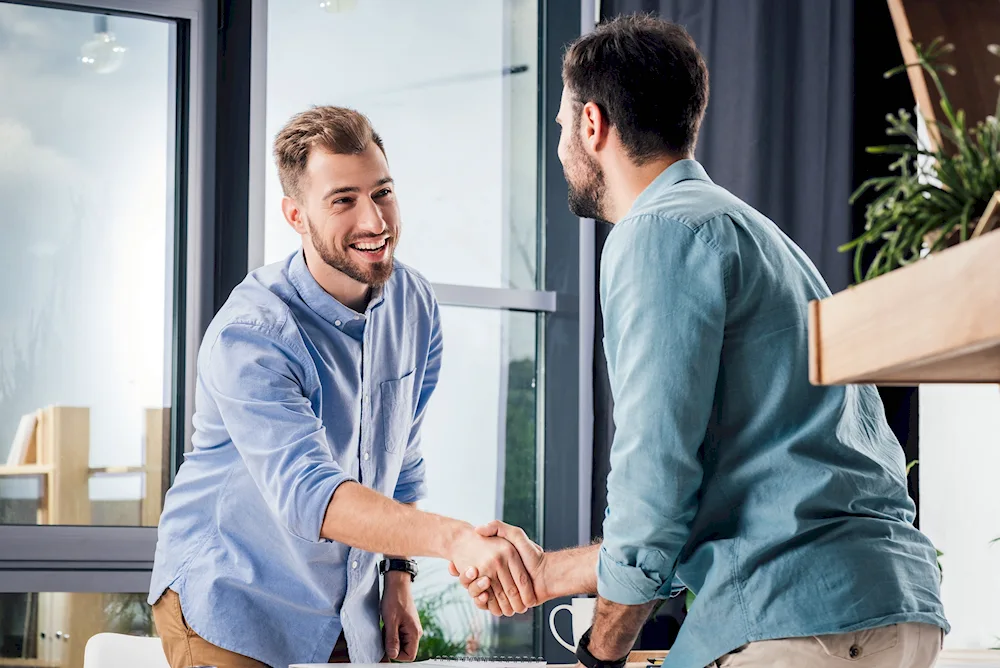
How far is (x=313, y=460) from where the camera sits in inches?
77.5

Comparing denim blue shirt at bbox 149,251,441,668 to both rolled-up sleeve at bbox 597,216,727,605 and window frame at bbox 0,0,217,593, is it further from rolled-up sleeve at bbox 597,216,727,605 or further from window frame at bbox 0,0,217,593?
rolled-up sleeve at bbox 597,216,727,605

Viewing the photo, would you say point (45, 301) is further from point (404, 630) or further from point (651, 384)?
point (651, 384)

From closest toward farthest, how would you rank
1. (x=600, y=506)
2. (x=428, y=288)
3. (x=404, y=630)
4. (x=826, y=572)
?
(x=826, y=572) → (x=404, y=630) → (x=428, y=288) → (x=600, y=506)

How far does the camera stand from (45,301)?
8.96 ft

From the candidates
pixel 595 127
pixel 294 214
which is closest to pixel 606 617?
pixel 595 127

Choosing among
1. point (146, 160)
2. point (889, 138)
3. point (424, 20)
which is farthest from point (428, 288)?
point (889, 138)

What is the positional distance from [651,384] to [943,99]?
52cm

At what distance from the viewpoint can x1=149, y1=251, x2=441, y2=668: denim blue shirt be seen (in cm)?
199

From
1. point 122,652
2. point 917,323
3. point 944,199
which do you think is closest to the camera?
point 917,323

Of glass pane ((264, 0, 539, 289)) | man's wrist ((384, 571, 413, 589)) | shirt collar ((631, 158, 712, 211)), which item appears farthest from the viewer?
glass pane ((264, 0, 539, 289))

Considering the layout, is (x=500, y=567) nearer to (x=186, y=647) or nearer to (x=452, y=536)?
(x=452, y=536)

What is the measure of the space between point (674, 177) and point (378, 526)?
79 cm

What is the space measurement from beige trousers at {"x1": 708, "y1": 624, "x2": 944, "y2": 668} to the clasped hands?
2.22ft

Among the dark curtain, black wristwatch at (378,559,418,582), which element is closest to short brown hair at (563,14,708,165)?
black wristwatch at (378,559,418,582)
